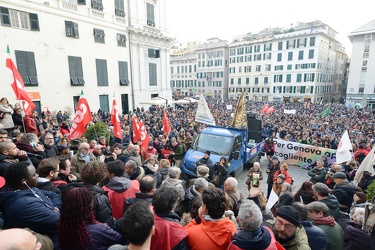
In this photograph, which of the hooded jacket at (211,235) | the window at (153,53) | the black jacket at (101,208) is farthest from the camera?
the window at (153,53)

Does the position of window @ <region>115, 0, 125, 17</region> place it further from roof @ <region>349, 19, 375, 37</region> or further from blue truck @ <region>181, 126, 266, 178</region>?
roof @ <region>349, 19, 375, 37</region>

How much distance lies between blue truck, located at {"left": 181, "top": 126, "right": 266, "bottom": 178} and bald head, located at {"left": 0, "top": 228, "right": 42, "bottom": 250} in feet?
22.2

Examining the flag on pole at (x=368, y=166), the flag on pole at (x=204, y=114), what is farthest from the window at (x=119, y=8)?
the flag on pole at (x=368, y=166)

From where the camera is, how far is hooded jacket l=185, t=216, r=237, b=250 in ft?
7.25

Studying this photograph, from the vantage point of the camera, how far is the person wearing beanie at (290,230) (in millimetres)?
2371

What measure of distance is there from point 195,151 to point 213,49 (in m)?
58.1

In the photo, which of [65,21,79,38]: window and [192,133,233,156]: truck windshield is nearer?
[192,133,233,156]: truck windshield

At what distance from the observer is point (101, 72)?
2180cm

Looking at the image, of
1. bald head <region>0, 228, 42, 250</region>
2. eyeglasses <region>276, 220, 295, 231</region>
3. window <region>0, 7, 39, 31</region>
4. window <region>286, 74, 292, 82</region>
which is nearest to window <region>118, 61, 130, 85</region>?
window <region>0, 7, 39, 31</region>

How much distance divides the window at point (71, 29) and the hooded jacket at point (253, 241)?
21.5 metres

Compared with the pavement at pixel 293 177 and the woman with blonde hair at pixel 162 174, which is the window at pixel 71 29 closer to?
the pavement at pixel 293 177

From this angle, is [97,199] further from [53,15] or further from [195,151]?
[53,15]

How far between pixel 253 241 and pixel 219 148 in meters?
6.73

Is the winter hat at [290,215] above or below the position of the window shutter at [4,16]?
below
